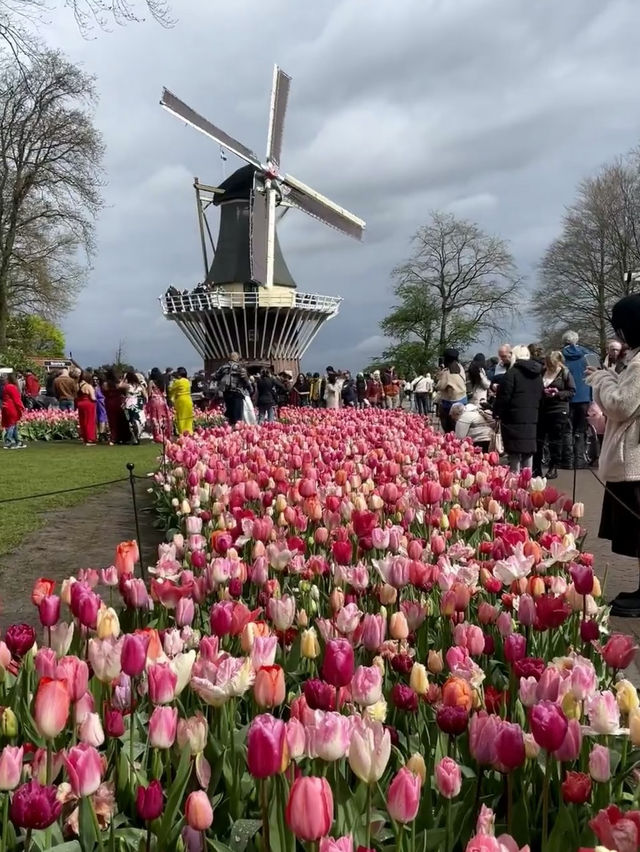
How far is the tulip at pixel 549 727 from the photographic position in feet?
4.61

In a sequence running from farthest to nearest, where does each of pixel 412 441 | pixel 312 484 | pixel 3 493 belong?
1. pixel 3 493
2. pixel 412 441
3. pixel 312 484

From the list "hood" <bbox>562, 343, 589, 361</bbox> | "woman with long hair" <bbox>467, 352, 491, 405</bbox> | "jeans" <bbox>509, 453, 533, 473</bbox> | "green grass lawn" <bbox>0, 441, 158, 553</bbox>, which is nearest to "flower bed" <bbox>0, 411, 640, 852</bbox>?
"green grass lawn" <bbox>0, 441, 158, 553</bbox>

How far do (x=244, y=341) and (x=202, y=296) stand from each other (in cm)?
302

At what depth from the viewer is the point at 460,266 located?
44.4m

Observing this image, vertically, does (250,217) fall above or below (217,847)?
above

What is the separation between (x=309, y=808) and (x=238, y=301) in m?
39.4

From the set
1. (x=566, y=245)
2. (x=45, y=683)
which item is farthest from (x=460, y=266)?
(x=45, y=683)

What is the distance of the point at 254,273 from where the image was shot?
124ft

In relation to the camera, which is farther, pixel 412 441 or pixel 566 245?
pixel 566 245

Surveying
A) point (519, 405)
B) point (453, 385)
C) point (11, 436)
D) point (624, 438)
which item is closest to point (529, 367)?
point (519, 405)

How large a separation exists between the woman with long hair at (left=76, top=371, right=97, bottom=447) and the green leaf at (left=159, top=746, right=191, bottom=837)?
16.8m

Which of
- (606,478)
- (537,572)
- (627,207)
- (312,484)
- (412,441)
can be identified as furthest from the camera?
(627,207)

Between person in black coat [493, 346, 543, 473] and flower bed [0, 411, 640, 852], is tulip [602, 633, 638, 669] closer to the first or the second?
flower bed [0, 411, 640, 852]

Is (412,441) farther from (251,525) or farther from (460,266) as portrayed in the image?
(460,266)
